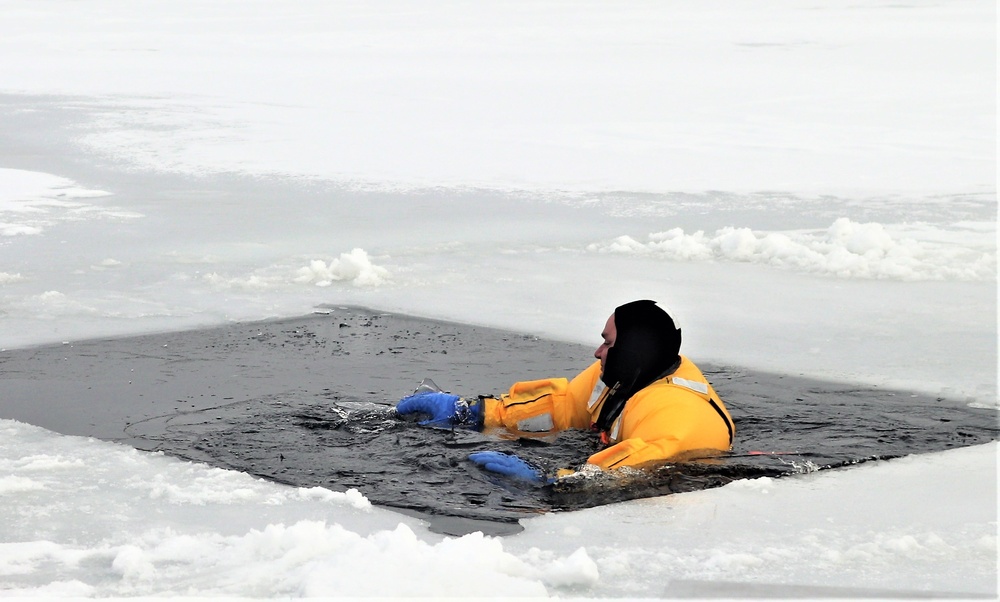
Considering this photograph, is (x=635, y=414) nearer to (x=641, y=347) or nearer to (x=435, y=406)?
(x=641, y=347)

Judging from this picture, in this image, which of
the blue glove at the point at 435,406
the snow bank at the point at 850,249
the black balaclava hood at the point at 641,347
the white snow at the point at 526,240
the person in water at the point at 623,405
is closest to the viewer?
the white snow at the point at 526,240

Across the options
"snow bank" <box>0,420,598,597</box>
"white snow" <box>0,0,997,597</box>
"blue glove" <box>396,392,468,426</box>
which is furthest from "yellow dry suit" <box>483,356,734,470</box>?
"snow bank" <box>0,420,598,597</box>

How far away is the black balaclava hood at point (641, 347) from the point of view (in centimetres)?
452

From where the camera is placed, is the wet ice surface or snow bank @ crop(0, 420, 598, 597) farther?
the wet ice surface

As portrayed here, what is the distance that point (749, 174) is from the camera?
444 inches

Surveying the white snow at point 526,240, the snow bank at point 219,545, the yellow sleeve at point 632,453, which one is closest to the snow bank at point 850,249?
the white snow at point 526,240

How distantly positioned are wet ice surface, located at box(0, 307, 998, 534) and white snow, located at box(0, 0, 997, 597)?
0.67ft

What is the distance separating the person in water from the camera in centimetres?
430

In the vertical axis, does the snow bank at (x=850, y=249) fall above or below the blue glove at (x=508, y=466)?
above

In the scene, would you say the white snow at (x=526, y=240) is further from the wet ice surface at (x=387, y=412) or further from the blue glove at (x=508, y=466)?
the blue glove at (x=508, y=466)

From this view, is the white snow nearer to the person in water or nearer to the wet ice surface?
the wet ice surface

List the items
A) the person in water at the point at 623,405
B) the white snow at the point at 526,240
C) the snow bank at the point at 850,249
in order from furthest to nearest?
the snow bank at the point at 850,249 < the person in water at the point at 623,405 < the white snow at the point at 526,240

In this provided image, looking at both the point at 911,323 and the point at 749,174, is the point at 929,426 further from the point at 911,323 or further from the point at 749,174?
the point at 749,174

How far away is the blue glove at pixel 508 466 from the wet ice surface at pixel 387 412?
0.04 m
